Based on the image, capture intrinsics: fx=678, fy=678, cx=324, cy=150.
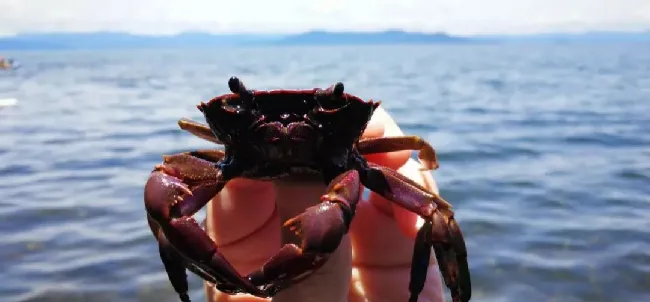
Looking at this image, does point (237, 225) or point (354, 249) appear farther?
point (354, 249)

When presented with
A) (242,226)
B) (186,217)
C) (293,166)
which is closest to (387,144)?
(293,166)

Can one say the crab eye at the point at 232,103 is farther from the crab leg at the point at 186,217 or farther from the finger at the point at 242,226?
the finger at the point at 242,226

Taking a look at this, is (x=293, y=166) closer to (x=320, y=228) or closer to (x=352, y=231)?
(x=320, y=228)

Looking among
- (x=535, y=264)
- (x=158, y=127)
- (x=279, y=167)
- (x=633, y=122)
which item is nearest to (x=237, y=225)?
(x=279, y=167)

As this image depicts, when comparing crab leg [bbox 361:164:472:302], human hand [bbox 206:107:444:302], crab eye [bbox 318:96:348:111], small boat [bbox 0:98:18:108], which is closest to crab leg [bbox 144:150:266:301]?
human hand [bbox 206:107:444:302]

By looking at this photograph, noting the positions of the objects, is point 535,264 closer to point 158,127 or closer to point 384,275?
point 384,275

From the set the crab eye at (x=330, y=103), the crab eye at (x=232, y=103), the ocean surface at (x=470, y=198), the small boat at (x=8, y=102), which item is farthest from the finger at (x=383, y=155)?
the small boat at (x=8, y=102)
